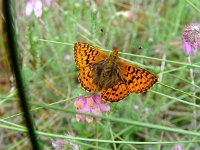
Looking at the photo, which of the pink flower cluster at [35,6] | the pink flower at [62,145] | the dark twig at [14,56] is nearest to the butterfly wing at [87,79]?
the pink flower at [62,145]

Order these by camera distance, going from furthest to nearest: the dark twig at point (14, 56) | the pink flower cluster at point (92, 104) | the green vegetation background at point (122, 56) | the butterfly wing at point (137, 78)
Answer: the green vegetation background at point (122, 56), the pink flower cluster at point (92, 104), the butterfly wing at point (137, 78), the dark twig at point (14, 56)

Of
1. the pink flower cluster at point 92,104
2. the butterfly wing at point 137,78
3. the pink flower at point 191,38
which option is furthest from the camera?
the pink flower at point 191,38

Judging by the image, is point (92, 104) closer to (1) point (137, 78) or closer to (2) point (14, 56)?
(1) point (137, 78)

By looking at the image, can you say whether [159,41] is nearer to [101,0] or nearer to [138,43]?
[101,0]

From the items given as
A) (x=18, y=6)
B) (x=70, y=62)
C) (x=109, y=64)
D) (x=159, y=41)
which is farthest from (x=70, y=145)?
(x=18, y=6)

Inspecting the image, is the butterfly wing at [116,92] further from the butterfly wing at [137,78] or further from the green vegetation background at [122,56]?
the green vegetation background at [122,56]

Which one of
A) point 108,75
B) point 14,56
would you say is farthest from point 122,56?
point 14,56

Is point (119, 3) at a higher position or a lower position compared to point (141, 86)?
higher
